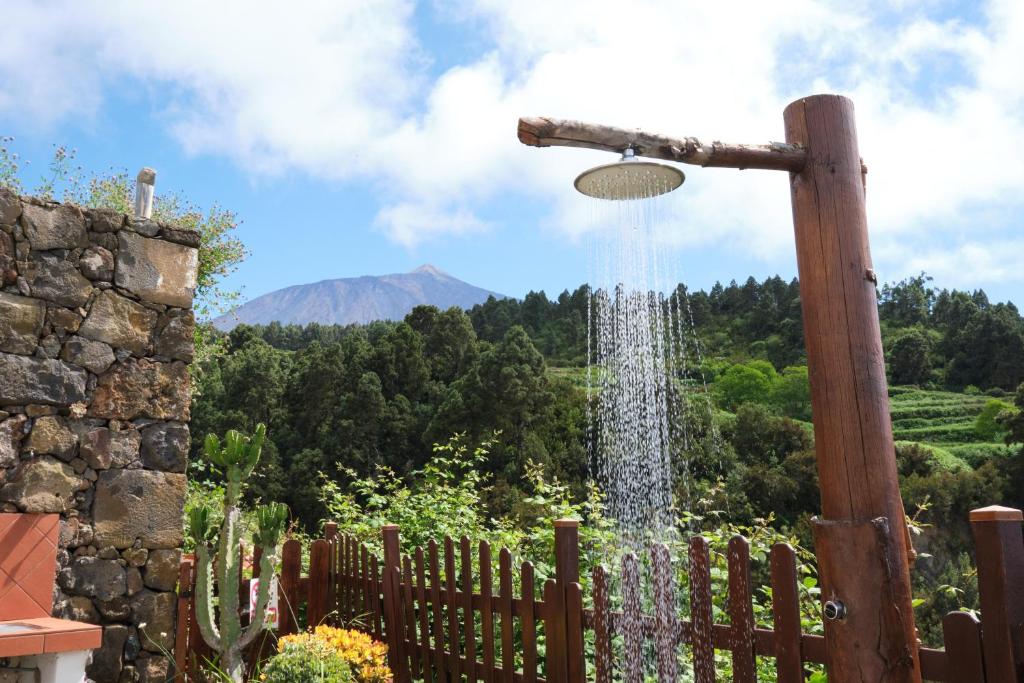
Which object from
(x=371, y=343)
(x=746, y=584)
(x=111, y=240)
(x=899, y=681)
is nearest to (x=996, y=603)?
(x=899, y=681)

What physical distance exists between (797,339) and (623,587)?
24.4m

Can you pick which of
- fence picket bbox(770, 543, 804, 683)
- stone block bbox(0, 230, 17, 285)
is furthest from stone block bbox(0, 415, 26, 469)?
fence picket bbox(770, 543, 804, 683)

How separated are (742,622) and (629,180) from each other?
1371 millimetres

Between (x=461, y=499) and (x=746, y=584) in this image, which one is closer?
(x=746, y=584)

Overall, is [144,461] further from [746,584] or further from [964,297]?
[964,297]

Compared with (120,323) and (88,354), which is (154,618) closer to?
(88,354)

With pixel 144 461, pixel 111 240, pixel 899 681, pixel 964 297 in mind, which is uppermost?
pixel 964 297

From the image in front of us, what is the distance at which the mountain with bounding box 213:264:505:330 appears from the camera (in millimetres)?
163125

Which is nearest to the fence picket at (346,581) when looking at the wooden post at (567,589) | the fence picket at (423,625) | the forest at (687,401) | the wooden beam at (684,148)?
the fence picket at (423,625)

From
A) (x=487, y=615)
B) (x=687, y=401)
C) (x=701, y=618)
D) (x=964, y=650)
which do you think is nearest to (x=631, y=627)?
(x=701, y=618)

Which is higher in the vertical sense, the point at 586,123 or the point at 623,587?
the point at 586,123

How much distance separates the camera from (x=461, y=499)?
221 inches

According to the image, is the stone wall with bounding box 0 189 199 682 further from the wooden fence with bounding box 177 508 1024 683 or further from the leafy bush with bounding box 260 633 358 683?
the leafy bush with bounding box 260 633 358 683

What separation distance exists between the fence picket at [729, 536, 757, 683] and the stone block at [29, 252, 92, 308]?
10.7 ft
